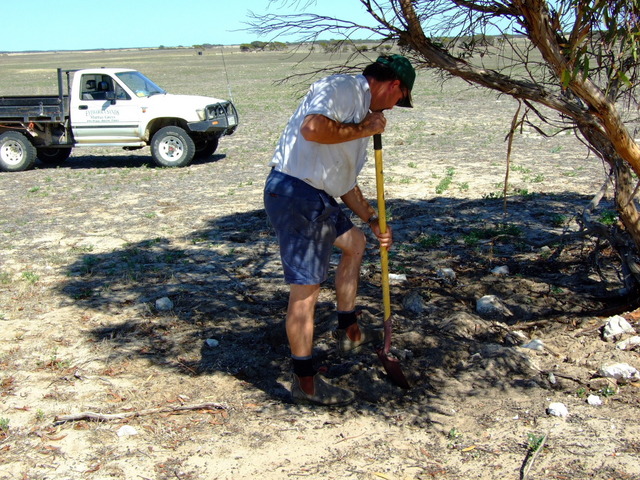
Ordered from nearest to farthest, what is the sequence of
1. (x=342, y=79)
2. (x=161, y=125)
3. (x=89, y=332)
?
(x=342, y=79) < (x=89, y=332) < (x=161, y=125)

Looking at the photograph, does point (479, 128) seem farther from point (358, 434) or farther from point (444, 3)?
point (358, 434)

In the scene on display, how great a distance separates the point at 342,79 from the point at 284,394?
5.91 ft

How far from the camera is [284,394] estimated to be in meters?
3.95

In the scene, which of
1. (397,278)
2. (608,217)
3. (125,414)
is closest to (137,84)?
(397,278)

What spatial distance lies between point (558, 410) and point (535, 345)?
2.67 feet

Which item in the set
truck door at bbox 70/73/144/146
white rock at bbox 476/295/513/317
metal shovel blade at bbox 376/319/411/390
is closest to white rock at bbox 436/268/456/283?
white rock at bbox 476/295/513/317

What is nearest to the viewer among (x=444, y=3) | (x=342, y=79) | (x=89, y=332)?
(x=342, y=79)

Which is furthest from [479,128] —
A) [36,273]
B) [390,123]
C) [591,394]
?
[591,394]

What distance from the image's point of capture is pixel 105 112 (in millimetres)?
12953

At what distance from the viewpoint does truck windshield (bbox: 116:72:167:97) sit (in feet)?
42.9

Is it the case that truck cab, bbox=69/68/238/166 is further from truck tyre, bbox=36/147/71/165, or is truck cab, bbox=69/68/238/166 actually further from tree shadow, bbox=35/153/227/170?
truck tyre, bbox=36/147/71/165

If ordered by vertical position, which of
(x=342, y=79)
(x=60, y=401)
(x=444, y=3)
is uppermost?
(x=444, y=3)

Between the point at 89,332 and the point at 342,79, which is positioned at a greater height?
the point at 342,79

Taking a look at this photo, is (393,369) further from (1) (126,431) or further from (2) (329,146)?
(1) (126,431)
